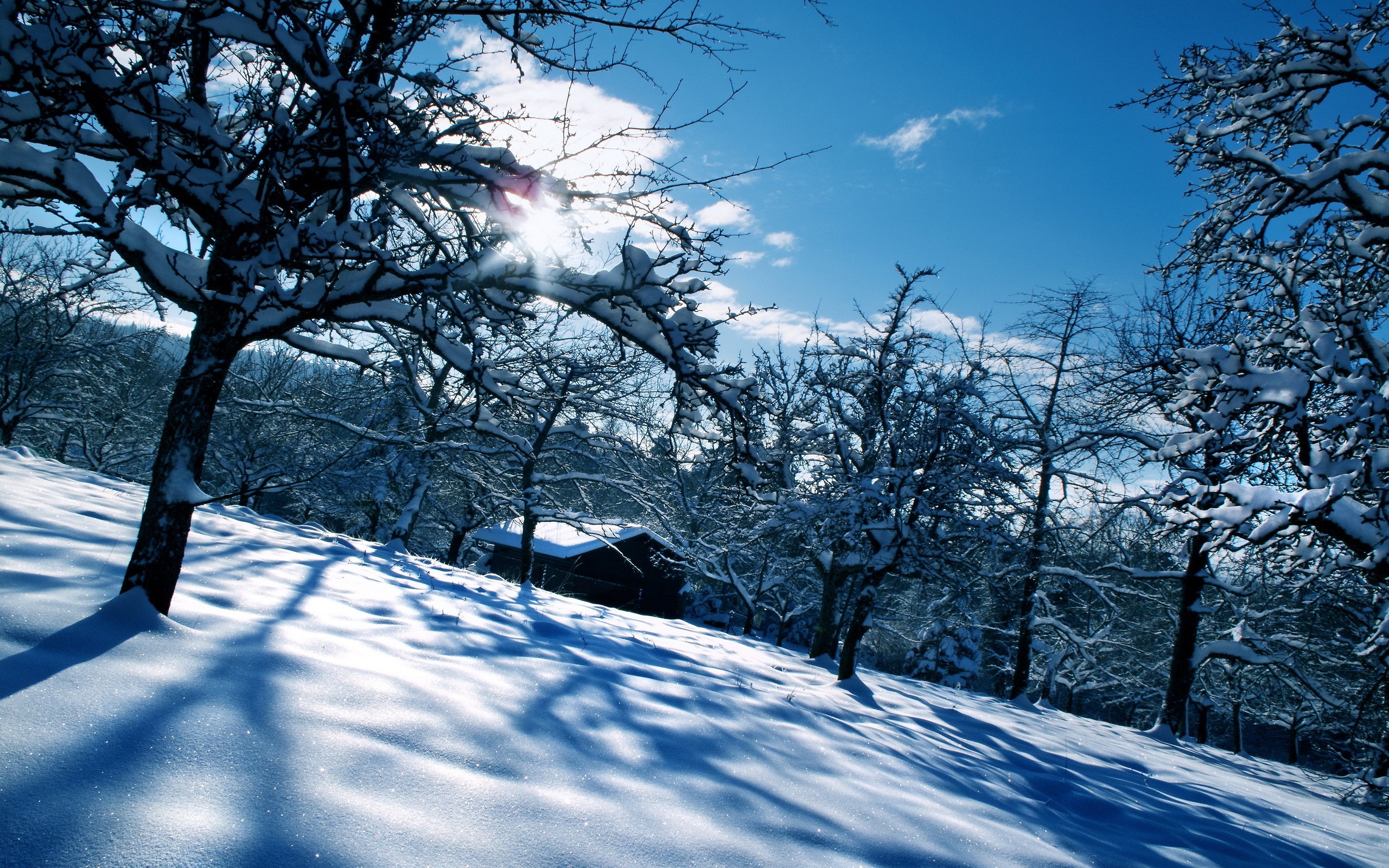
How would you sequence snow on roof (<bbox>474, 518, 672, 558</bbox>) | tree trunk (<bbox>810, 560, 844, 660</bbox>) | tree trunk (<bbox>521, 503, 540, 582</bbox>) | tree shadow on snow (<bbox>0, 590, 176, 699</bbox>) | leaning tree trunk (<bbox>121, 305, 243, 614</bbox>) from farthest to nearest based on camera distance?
snow on roof (<bbox>474, 518, 672, 558</bbox>)
tree trunk (<bbox>521, 503, 540, 582</bbox>)
tree trunk (<bbox>810, 560, 844, 660</bbox>)
leaning tree trunk (<bbox>121, 305, 243, 614</bbox>)
tree shadow on snow (<bbox>0, 590, 176, 699</bbox>)

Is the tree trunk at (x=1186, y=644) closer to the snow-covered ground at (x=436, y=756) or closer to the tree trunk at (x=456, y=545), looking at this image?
the snow-covered ground at (x=436, y=756)

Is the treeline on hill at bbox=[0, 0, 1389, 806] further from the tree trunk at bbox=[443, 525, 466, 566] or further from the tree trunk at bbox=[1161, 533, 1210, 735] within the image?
the tree trunk at bbox=[443, 525, 466, 566]

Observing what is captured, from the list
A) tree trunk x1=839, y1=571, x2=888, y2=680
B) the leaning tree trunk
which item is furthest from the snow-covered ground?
tree trunk x1=839, y1=571, x2=888, y2=680

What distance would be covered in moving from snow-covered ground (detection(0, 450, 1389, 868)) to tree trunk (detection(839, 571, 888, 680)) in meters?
2.89

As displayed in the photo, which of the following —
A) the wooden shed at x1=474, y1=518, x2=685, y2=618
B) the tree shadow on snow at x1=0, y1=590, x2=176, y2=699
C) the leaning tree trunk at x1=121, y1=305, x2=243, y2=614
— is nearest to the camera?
the tree shadow on snow at x1=0, y1=590, x2=176, y2=699

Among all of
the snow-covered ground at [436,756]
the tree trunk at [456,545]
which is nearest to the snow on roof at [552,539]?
the tree trunk at [456,545]

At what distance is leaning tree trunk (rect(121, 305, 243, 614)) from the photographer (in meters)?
2.84

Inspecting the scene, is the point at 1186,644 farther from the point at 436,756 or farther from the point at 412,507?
the point at 412,507

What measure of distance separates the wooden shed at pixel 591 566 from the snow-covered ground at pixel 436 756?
16.5 meters

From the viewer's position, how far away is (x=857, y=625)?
8492 mm

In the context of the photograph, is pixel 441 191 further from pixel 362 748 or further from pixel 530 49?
pixel 362 748

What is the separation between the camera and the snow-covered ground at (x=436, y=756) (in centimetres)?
147

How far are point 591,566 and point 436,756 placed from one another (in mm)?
22058

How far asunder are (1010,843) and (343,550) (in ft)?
24.6
